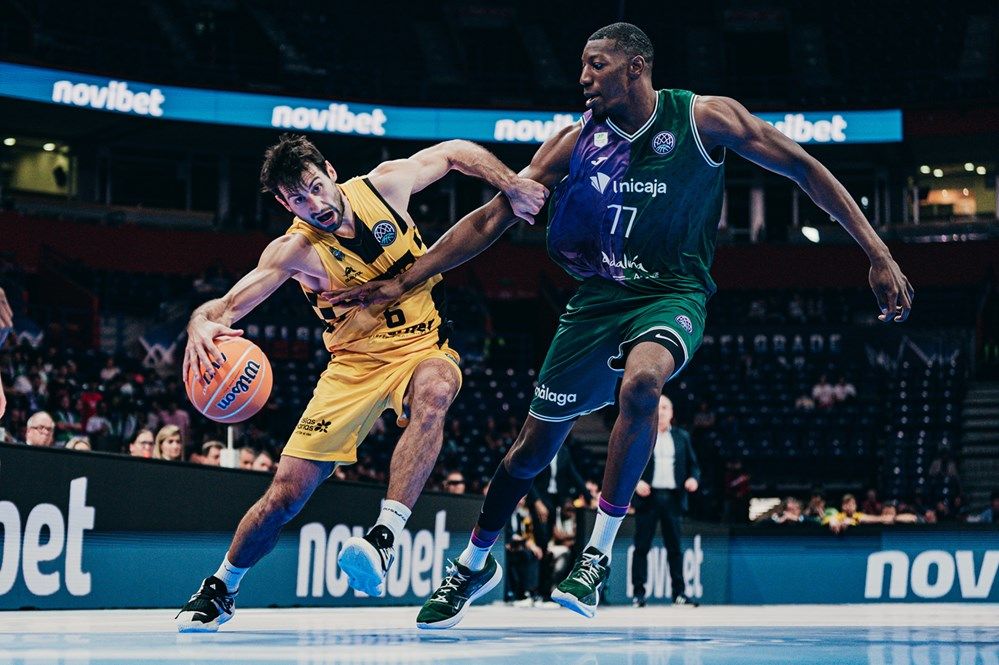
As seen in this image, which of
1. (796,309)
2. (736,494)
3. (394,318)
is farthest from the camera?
(796,309)

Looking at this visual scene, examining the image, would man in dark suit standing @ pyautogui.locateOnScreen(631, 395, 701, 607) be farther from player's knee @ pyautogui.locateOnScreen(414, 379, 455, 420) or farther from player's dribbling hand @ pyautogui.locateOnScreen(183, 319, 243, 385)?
player's dribbling hand @ pyautogui.locateOnScreen(183, 319, 243, 385)

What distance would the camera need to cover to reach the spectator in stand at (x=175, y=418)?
16.8 metres

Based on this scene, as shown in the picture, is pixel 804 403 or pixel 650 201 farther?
pixel 804 403

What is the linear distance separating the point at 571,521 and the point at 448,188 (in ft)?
63.5

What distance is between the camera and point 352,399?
5.86 metres

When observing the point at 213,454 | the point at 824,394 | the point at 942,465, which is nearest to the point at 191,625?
the point at 213,454

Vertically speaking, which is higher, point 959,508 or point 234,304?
point 234,304

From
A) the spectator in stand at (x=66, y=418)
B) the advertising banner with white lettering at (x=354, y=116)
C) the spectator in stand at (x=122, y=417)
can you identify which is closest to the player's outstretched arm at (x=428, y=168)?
the spectator in stand at (x=66, y=418)

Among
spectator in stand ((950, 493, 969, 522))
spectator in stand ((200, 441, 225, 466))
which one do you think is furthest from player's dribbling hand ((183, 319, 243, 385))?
spectator in stand ((950, 493, 969, 522))

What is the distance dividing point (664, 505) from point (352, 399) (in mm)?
6719

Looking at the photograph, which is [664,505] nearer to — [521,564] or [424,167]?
[521,564]

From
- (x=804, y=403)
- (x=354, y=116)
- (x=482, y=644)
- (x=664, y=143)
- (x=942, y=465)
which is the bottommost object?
(x=482, y=644)

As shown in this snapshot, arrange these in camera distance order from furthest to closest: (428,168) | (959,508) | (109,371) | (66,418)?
(959,508)
(109,371)
(66,418)
(428,168)

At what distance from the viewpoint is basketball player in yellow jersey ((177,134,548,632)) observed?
555cm
